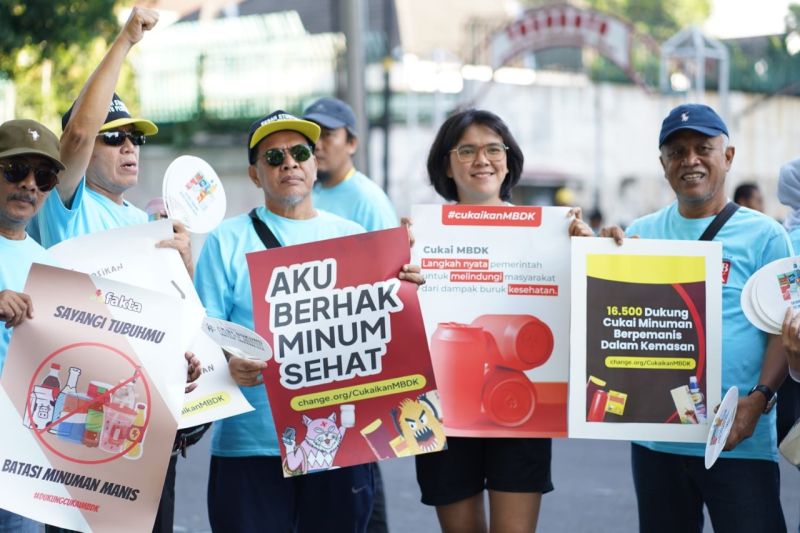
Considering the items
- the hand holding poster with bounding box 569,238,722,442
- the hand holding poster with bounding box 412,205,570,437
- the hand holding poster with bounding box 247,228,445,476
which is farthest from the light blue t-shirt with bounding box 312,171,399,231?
the hand holding poster with bounding box 569,238,722,442

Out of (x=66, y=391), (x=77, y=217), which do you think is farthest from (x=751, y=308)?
(x=77, y=217)

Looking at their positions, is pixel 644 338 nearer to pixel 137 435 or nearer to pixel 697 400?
pixel 697 400

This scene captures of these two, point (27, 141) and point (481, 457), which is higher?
point (27, 141)

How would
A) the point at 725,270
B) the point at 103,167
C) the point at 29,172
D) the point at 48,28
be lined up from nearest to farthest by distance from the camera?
the point at 29,172, the point at 725,270, the point at 103,167, the point at 48,28

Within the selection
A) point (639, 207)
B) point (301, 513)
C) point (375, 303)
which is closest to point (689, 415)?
point (375, 303)

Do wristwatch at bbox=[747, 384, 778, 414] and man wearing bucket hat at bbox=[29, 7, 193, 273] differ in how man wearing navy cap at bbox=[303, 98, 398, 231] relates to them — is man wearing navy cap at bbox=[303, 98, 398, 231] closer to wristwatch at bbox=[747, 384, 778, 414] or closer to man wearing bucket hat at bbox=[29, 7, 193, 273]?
man wearing bucket hat at bbox=[29, 7, 193, 273]

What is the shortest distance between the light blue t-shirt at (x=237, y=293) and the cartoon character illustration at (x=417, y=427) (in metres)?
0.46

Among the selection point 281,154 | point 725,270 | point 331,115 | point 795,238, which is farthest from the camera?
point 331,115

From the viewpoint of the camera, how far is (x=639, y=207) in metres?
33.4

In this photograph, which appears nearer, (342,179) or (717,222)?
(717,222)

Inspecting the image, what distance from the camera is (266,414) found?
13.4 ft

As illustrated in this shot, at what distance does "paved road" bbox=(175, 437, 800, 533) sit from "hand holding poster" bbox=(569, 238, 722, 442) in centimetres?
301

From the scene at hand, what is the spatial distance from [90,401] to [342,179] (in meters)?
2.79

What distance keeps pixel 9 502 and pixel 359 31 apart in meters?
8.47
